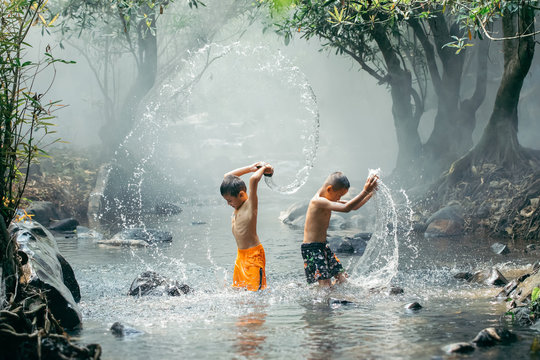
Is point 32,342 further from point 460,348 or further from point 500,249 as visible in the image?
point 500,249

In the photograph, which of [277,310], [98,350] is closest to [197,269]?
[277,310]

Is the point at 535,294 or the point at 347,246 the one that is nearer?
the point at 535,294

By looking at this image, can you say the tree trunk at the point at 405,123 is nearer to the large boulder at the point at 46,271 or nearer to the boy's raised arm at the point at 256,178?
the boy's raised arm at the point at 256,178

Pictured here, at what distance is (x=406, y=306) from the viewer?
20.6ft

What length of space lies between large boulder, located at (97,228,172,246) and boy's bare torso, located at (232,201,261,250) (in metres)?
5.60

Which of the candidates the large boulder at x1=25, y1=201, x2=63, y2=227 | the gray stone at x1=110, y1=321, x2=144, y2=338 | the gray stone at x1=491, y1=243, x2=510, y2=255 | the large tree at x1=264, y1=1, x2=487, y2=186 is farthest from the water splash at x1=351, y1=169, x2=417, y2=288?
the large boulder at x1=25, y1=201, x2=63, y2=227

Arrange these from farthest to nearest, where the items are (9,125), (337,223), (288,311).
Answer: (337,223), (288,311), (9,125)

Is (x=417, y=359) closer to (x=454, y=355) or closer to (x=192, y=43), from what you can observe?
(x=454, y=355)

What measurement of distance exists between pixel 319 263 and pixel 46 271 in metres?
3.17

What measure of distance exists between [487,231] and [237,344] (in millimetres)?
9473

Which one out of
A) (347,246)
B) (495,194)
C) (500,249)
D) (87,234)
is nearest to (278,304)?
(347,246)

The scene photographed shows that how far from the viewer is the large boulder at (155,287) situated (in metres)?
7.59

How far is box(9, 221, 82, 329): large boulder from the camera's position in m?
5.57

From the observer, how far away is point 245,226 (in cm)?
728
